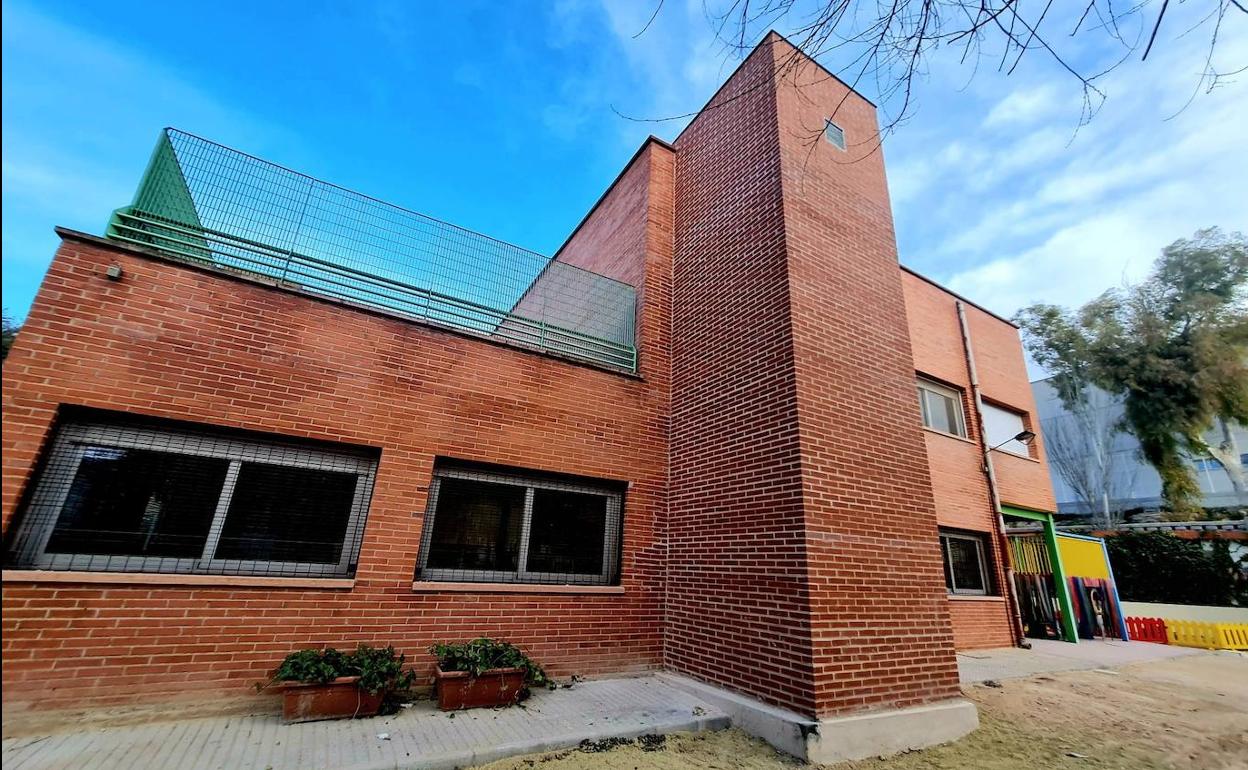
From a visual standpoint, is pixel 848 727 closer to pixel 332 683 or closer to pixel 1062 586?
pixel 332 683

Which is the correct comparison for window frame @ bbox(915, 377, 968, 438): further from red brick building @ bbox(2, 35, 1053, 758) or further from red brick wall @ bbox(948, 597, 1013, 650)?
red brick building @ bbox(2, 35, 1053, 758)

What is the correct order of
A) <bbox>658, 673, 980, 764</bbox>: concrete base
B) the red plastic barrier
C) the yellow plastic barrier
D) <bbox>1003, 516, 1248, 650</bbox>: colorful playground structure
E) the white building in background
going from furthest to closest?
the white building in background → the red plastic barrier → <bbox>1003, 516, 1248, 650</bbox>: colorful playground structure → the yellow plastic barrier → <bbox>658, 673, 980, 764</bbox>: concrete base

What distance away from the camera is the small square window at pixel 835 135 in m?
6.96

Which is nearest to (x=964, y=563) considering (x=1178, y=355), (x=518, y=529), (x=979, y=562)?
(x=979, y=562)

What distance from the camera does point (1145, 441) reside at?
65.1 feet

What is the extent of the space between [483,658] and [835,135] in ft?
25.0

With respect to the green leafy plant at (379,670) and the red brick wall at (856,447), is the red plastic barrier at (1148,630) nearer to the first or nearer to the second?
the red brick wall at (856,447)

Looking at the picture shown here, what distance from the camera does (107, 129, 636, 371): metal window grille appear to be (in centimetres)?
480

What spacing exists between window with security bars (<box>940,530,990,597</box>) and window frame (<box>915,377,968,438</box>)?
1868 mm

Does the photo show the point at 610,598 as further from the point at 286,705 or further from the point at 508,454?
the point at 286,705

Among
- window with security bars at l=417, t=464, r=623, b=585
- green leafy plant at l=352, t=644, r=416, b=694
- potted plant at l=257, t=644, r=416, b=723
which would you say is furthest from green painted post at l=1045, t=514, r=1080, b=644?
potted plant at l=257, t=644, r=416, b=723

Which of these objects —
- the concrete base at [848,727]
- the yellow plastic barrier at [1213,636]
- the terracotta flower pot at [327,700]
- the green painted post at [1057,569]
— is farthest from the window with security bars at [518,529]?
the yellow plastic barrier at [1213,636]

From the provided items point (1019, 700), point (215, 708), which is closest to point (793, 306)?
point (1019, 700)

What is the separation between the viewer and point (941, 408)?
9883 millimetres
